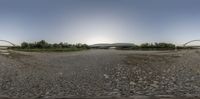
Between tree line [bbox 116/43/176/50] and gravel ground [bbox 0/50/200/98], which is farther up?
tree line [bbox 116/43/176/50]

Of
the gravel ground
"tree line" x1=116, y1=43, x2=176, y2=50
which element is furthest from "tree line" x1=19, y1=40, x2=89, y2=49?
"tree line" x1=116, y1=43, x2=176, y2=50

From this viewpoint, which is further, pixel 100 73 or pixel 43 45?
pixel 43 45

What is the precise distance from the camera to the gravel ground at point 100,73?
22.6 ft

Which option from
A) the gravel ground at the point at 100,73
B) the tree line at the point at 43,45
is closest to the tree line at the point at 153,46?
the gravel ground at the point at 100,73

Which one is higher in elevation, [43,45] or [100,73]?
[43,45]

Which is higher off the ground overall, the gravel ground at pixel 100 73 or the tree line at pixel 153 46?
the tree line at pixel 153 46

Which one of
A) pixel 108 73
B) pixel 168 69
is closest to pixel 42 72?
pixel 108 73

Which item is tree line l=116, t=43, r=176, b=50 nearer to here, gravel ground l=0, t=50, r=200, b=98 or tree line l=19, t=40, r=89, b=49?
gravel ground l=0, t=50, r=200, b=98

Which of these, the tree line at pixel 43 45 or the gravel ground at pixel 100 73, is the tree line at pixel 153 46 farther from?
the tree line at pixel 43 45

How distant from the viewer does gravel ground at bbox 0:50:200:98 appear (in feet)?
Answer: 22.6

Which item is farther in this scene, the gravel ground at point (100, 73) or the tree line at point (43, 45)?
the tree line at point (43, 45)

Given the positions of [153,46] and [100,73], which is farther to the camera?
[153,46]

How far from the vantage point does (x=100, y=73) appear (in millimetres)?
9805

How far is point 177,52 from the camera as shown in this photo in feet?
43.9
